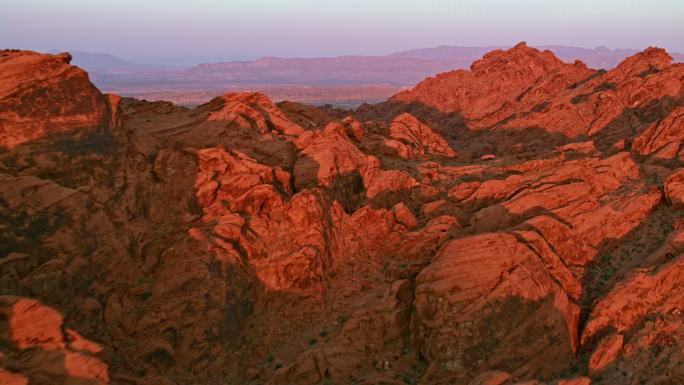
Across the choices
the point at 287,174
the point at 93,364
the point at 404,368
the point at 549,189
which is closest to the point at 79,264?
the point at 93,364

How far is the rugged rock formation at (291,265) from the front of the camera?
1524 cm

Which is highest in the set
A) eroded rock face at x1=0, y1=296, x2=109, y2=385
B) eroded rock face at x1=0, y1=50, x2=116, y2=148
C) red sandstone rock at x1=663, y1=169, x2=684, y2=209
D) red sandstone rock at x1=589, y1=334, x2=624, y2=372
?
eroded rock face at x1=0, y1=50, x2=116, y2=148

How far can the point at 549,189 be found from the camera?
2259 centimetres

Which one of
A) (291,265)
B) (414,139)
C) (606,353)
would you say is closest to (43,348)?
(291,265)

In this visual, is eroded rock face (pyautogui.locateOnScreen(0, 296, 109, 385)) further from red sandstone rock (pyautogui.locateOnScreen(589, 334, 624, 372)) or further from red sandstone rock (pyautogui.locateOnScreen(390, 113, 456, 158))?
red sandstone rock (pyautogui.locateOnScreen(390, 113, 456, 158))

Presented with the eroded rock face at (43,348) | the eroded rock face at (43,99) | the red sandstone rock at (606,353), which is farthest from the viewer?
the eroded rock face at (43,99)

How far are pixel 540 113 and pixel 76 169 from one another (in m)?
47.2

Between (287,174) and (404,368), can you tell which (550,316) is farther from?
(287,174)

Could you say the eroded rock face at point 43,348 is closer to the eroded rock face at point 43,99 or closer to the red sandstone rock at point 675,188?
the eroded rock face at point 43,99

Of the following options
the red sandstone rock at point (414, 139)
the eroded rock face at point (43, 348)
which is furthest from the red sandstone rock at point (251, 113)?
the eroded rock face at point (43, 348)

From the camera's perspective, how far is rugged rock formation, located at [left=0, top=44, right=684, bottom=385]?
15241 millimetres

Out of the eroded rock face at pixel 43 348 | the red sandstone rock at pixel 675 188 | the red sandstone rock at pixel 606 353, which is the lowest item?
the red sandstone rock at pixel 606 353

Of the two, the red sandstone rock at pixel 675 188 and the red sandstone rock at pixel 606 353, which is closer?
the red sandstone rock at pixel 606 353

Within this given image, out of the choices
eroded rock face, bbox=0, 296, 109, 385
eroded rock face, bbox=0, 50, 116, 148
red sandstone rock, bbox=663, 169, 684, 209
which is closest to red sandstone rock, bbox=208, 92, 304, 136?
eroded rock face, bbox=0, 50, 116, 148
